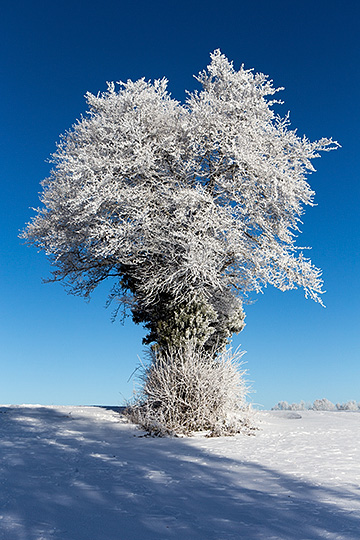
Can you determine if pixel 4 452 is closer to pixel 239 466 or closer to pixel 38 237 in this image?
pixel 239 466

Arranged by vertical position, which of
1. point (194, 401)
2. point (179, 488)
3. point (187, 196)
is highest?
point (187, 196)

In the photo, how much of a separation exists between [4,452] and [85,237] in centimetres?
772

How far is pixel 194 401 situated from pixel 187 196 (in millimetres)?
4753

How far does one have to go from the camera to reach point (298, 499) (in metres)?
3.50

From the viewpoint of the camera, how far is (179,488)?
387 cm

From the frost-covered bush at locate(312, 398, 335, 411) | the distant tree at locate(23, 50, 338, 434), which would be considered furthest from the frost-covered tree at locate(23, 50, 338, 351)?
the frost-covered bush at locate(312, 398, 335, 411)

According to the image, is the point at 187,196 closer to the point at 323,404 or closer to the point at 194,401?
the point at 194,401

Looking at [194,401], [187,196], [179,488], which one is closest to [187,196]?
[187,196]

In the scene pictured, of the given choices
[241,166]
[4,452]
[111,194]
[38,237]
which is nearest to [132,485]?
[4,452]

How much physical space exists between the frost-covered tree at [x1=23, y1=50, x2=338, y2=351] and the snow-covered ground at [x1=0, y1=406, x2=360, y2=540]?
4.84m

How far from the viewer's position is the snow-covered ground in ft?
9.45

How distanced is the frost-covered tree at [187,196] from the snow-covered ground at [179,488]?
4.84m

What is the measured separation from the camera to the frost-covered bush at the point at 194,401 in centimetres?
795

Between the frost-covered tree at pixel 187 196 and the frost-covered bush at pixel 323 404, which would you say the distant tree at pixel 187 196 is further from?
the frost-covered bush at pixel 323 404
